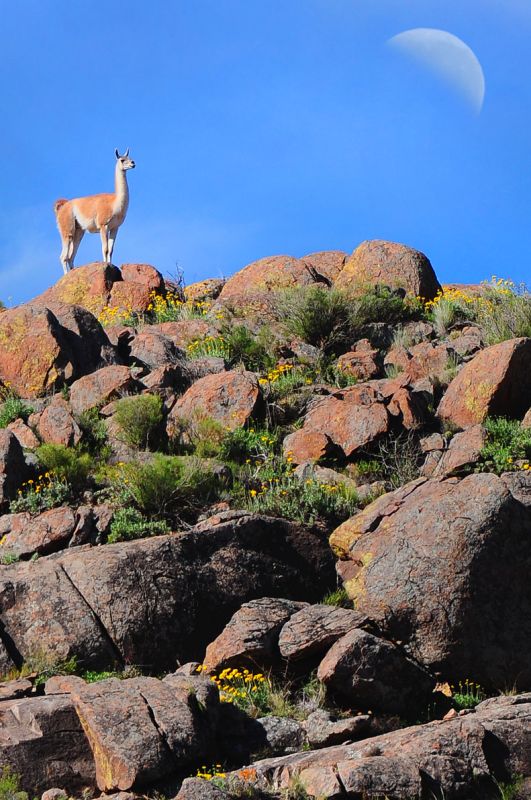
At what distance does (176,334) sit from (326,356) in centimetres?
308

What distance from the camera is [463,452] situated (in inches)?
566

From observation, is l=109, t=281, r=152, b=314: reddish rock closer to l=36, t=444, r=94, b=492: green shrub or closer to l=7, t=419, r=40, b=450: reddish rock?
l=7, t=419, r=40, b=450: reddish rock

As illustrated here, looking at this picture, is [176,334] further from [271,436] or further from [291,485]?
[291,485]

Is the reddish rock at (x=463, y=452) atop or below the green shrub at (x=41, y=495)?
below

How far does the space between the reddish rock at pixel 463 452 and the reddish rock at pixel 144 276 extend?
412 inches

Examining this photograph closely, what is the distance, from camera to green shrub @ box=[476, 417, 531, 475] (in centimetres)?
1411

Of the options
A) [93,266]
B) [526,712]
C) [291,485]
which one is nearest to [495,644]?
[526,712]

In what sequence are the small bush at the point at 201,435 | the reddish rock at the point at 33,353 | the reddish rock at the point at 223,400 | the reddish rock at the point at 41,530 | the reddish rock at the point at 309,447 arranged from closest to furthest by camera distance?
1. the reddish rock at the point at 41,530
2. the reddish rock at the point at 309,447
3. the small bush at the point at 201,435
4. the reddish rock at the point at 223,400
5. the reddish rock at the point at 33,353

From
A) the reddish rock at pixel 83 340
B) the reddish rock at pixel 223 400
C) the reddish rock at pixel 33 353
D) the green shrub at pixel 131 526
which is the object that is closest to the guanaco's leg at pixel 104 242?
the reddish rock at pixel 83 340

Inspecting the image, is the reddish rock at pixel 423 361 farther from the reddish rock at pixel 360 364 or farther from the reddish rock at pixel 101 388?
the reddish rock at pixel 101 388

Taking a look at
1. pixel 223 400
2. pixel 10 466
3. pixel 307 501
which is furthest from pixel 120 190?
pixel 307 501

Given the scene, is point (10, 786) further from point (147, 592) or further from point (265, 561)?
point (265, 561)

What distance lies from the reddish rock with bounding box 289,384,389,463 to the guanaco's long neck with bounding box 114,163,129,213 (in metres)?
12.4

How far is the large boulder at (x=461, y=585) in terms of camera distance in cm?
1170
